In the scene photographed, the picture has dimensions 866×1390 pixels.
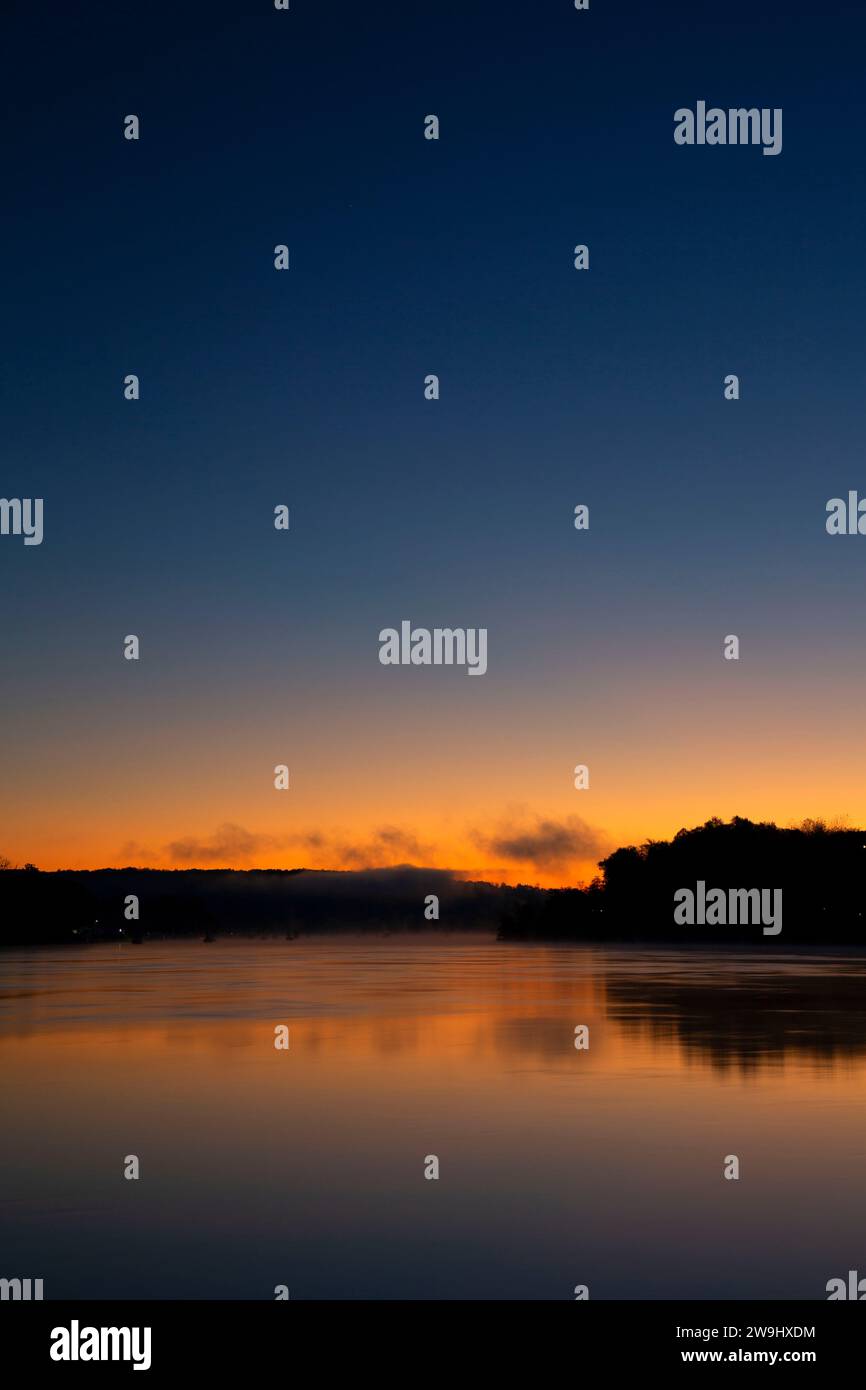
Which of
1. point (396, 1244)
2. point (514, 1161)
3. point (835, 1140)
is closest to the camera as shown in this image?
point (396, 1244)

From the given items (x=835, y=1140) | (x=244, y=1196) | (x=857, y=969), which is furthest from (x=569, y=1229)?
(x=857, y=969)

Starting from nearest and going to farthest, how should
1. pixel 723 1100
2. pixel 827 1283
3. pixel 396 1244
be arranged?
pixel 827 1283, pixel 396 1244, pixel 723 1100

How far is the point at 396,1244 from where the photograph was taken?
13.1m

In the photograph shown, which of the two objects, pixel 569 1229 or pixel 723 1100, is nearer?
pixel 569 1229

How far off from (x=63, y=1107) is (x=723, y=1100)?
411 inches

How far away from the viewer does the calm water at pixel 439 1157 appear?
Answer: 1223 cm

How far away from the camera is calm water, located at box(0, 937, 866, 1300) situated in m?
12.2

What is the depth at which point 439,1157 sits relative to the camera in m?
17.2

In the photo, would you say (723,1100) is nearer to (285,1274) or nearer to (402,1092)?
(402,1092)
